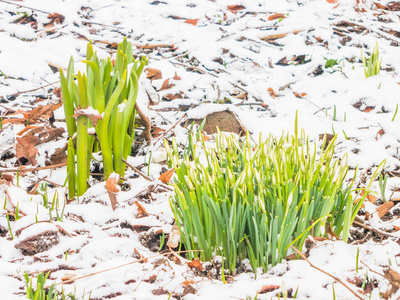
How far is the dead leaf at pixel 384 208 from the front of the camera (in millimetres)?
1785

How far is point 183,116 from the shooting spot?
8.20ft

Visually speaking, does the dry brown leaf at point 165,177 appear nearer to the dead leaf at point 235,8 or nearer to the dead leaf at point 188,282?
the dead leaf at point 188,282

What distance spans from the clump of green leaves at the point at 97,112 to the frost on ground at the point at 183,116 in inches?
4.5

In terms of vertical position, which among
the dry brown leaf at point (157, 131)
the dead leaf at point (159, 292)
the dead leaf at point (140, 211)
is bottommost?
the dry brown leaf at point (157, 131)

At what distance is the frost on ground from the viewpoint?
136cm

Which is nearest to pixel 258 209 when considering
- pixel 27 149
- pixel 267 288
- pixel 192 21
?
pixel 267 288

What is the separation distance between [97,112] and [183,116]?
79 centimetres

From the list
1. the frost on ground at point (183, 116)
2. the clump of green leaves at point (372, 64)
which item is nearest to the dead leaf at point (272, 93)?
the frost on ground at point (183, 116)

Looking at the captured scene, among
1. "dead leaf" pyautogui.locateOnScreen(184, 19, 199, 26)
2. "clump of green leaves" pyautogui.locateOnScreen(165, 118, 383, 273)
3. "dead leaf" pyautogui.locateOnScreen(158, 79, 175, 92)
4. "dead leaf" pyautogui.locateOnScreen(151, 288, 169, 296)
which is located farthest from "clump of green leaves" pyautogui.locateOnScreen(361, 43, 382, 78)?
"dead leaf" pyautogui.locateOnScreen(151, 288, 169, 296)

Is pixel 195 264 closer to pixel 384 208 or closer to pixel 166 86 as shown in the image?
pixel 384 208

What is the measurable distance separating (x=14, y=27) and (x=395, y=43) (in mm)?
3522

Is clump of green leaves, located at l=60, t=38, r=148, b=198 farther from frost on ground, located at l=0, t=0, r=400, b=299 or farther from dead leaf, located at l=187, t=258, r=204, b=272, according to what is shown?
dead leaf, located at l=187, t=258, r=204, b=272

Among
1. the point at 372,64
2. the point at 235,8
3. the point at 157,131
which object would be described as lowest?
the point at 157,131

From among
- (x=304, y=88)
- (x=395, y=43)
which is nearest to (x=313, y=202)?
(x=304, y=88)
